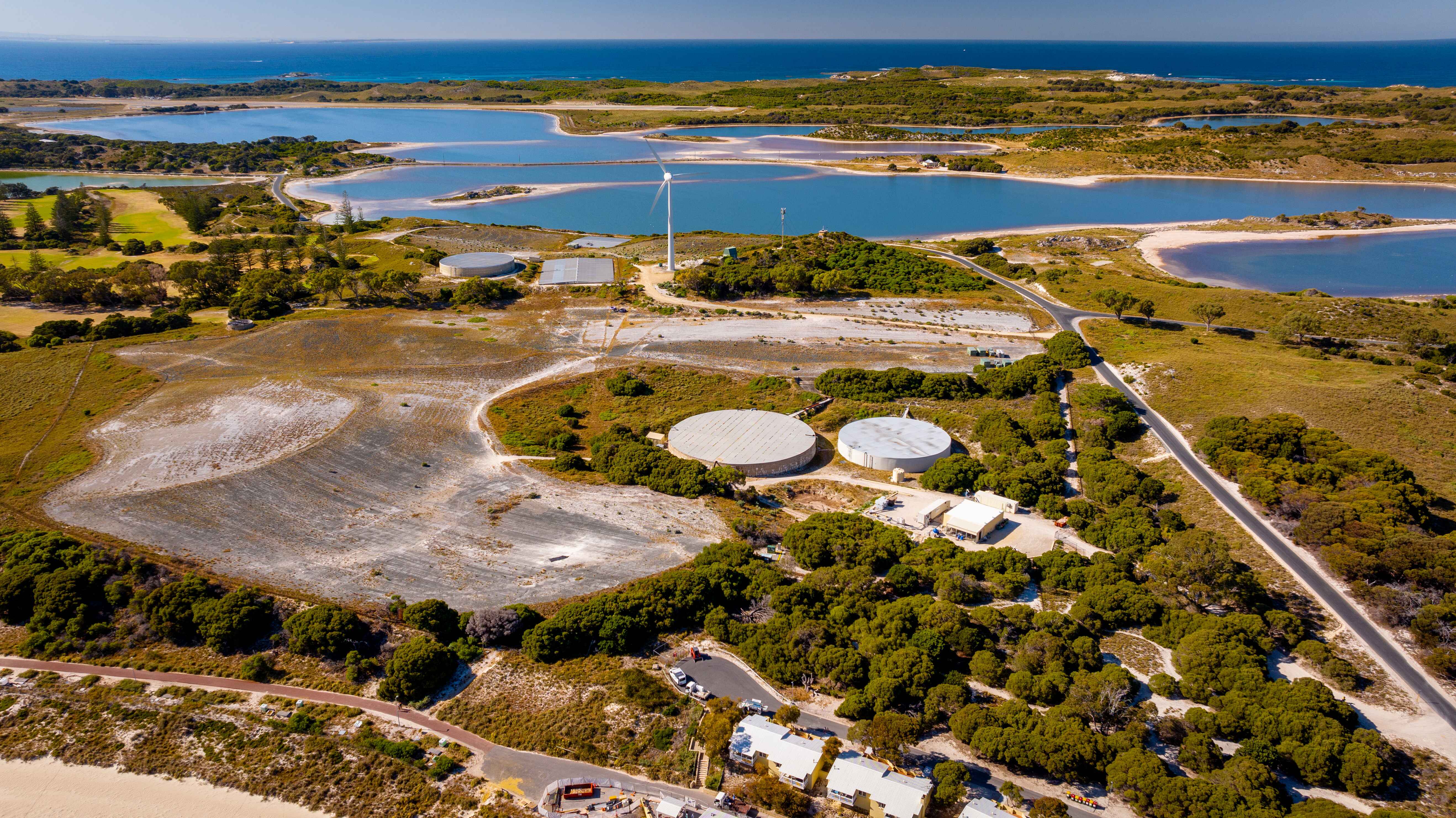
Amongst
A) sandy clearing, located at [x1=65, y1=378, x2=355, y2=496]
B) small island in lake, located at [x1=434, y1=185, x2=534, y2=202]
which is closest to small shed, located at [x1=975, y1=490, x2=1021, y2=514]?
sandy clearing, located at [x1=65, y1=378, x2=355, y2=496]

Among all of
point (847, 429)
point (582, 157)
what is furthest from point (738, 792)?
point (582, 157)

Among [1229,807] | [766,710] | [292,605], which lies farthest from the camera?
[292,605]

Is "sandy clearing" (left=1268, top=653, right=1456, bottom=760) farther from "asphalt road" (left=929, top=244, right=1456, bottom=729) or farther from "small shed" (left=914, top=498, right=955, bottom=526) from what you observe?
"small shed" (left=914, top=498, right=955, bottom=526)

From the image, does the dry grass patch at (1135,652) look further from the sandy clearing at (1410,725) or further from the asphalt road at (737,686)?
the asphalt road at (737,686)

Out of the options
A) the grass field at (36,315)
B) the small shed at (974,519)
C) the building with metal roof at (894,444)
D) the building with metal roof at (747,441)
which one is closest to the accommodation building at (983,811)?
the small shed at (974,519)

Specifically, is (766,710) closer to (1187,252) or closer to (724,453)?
(724,453)

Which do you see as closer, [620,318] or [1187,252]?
[620,318]

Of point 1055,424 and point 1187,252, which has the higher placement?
point 1187,252
